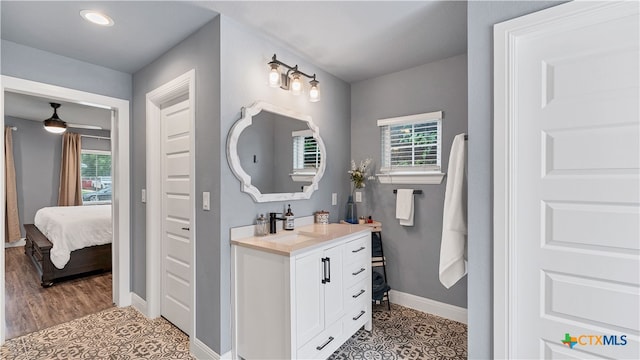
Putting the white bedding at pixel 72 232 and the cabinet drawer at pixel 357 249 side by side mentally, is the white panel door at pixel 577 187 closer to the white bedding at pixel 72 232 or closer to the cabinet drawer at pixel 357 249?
the cabinet drawer at pixel 357 249

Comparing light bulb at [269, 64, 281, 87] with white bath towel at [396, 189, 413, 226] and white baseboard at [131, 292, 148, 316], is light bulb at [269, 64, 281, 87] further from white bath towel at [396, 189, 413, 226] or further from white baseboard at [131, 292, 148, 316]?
white baseboard at [131, 292, 148, 316]

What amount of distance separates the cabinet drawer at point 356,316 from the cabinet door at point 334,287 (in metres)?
0.11

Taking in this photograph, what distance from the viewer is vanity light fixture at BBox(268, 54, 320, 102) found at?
2205mm

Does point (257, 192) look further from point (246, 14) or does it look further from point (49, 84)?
point (49, 84)

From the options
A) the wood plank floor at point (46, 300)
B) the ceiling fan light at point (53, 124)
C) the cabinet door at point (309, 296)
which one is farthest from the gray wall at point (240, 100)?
the ceiling fan light at point (53, 124)

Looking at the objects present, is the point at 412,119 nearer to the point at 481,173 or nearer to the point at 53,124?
the point at 481,173

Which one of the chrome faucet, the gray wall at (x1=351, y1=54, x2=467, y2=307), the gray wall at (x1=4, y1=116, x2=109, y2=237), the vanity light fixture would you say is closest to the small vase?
the gray wall at (x1=351, y1=54, x2=467, y2=307)

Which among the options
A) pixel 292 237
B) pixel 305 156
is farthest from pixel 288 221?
pixel 305 156

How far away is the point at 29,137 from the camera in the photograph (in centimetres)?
582

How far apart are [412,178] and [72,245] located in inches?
165

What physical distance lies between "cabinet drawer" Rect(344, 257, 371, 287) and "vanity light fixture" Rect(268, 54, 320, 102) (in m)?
1.47

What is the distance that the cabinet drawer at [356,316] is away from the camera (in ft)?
7.31

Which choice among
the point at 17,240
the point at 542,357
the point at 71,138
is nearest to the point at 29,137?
the point at 71,138

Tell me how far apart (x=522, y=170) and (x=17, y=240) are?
810 cm
